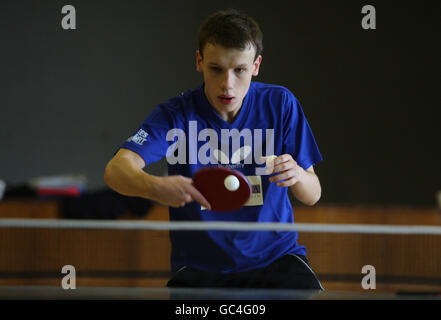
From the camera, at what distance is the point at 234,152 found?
1973 mm

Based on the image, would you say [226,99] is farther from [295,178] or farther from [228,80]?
[295,178]

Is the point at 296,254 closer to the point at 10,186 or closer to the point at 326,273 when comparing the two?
the point at 326,273

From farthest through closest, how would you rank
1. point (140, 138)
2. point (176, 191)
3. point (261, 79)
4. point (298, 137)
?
point (261, 79)
point (298, 137)
point (140, 138)
point (176, 191)

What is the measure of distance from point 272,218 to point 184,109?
1.66 feet

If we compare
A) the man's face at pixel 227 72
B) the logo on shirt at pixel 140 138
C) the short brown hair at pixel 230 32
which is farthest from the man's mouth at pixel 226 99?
the logo on shirt at pixel 140 138

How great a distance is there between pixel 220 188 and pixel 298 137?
460 millimetres

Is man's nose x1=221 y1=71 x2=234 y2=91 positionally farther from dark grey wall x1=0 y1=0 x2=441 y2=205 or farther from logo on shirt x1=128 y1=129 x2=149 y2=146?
dark grey wall x1=0 y1=0 x2=441 y2=205

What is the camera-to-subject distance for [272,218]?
1.95 m

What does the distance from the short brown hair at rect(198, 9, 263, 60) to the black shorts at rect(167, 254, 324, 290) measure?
2.45 feet

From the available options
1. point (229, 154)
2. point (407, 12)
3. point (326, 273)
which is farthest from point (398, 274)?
point (229, 154)

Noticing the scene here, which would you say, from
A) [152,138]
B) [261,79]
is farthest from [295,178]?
[261,79]

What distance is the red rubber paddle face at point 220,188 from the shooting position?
5.34ft

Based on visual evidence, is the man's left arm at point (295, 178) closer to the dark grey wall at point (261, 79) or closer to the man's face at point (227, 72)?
the man's face at point (227, 72)

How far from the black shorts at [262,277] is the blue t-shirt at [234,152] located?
0.02 m
